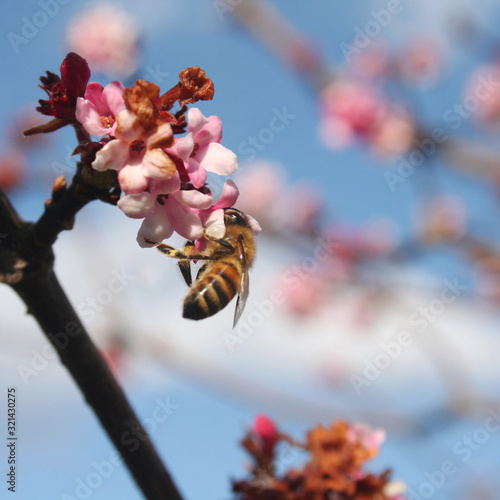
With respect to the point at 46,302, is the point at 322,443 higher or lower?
lower

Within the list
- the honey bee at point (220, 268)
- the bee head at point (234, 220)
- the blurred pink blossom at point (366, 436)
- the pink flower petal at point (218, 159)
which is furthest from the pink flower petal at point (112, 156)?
the blurred pink blossom at point (366, 436)

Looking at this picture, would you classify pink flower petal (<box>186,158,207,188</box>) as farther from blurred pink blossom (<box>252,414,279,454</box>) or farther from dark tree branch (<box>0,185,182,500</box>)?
blurred pink blossom (<box>252,414,279,454</box>)

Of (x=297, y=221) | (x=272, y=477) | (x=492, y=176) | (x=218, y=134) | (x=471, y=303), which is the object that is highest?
(x=297, y=221)

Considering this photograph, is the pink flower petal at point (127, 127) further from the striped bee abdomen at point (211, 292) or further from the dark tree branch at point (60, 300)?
the striped bee abdomen at point (211, 292)

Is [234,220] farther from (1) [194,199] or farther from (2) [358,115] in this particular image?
(2) [358,115]

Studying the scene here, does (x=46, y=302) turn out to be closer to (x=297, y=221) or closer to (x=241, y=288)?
(x=241, y=288)

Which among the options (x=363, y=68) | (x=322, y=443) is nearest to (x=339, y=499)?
(x=322, y=443)

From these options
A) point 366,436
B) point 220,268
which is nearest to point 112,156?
point 220,268
